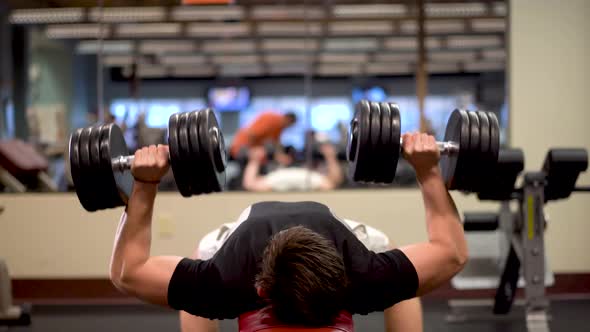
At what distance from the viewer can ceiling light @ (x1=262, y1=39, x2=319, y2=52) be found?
5121 mm

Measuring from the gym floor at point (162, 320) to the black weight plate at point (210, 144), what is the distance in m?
1.71

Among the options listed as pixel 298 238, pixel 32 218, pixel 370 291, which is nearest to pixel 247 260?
pixel 298 238

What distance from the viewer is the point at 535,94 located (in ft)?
14.2

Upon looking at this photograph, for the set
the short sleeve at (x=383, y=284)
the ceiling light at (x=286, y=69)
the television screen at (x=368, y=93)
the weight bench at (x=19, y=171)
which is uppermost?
the ceiling light at (x=286, y=69)

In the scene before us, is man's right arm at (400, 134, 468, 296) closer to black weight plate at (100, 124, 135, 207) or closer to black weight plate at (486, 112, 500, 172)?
black weight plate at (486, 112, 500, 172)

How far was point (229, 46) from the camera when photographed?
20.1 ft

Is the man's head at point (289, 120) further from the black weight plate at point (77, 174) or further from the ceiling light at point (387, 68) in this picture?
the black weight plate at point (77, 174)

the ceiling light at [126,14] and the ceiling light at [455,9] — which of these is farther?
the ceiling light at [455,9]

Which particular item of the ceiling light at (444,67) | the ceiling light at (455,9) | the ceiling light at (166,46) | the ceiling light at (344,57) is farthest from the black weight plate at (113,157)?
the ceiling light at (444,67)

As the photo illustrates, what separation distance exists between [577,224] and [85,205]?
3.38 meters

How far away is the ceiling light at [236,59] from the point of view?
6352 mm

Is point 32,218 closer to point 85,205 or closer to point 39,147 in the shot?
point 39,147

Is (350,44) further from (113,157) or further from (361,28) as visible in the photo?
(113,157)

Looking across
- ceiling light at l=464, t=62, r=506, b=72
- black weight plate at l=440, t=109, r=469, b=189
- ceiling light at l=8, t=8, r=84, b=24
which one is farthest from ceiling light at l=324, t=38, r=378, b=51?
black weight plate at l=440, t=109, r=469, b=189
